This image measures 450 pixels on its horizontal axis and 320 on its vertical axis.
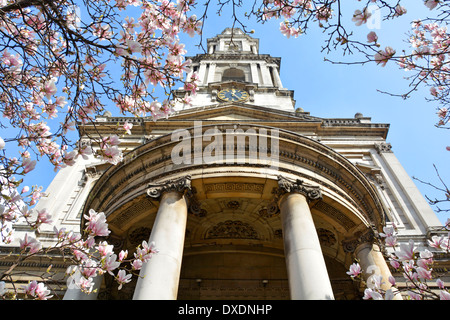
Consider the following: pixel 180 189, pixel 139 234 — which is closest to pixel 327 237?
pixel 180 189

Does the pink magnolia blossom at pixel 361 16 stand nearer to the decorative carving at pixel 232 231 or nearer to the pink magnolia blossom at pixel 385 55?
the pink magnolia blossom at pixel 385 55

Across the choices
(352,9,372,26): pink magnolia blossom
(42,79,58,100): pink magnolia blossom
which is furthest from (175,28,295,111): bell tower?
(42,79,58,100): pink magnolia blossom

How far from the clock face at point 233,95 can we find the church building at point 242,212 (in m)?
8.64

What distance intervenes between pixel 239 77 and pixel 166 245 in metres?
26.1

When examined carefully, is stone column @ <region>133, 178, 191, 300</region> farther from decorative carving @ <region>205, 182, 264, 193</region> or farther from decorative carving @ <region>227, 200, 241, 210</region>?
decorative carving @ <region>227, 200, 241, 210</region>

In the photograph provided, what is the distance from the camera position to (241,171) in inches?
426

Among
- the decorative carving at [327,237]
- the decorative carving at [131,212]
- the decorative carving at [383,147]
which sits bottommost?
the decorative carving at [131,212]

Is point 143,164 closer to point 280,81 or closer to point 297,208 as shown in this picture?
point 297,208

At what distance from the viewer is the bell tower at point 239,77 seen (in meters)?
24.8

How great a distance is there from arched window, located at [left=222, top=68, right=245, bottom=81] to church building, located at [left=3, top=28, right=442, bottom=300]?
1688 centimetres

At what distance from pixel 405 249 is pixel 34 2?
6.98m

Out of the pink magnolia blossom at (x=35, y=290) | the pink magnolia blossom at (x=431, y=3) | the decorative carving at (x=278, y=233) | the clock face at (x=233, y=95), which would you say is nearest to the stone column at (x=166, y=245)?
the pink magnolia blossom at (x=35, y=290)

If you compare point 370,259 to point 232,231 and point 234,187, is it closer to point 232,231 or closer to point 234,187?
point 234,187
